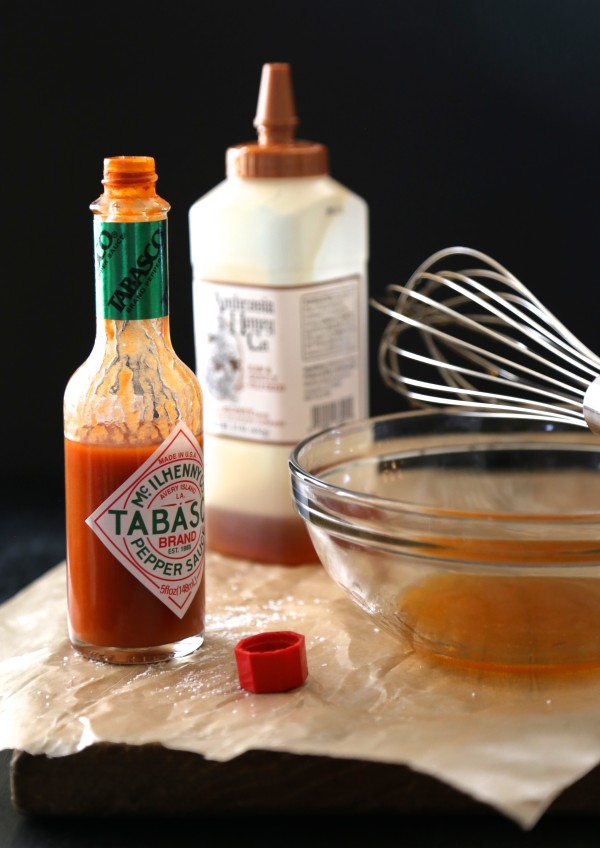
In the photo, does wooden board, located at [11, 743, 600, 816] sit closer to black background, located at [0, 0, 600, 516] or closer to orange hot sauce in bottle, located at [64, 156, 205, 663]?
orange hot sauce in bottle, located at [64, 156, 205, 663]

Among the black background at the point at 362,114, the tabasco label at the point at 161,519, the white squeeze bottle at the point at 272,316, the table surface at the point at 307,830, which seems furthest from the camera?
the black background at the point at 362,114

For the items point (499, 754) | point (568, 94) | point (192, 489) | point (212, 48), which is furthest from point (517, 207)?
point (499, 754)

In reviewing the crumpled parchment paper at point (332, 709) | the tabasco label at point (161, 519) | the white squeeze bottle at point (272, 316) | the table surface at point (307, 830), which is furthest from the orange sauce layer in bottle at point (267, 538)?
the table surface at point (307, 830)

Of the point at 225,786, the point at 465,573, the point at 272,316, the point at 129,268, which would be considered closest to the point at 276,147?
the point at 272,316

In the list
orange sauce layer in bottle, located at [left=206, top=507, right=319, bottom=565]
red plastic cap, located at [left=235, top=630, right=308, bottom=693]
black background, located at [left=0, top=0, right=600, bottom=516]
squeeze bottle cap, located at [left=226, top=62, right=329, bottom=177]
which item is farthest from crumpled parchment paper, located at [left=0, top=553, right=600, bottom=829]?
black background, located at [left=0, top=0, right=600, bottom=516]

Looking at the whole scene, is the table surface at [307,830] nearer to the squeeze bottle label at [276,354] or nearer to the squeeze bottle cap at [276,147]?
the squeeze bottle label at [276,354]

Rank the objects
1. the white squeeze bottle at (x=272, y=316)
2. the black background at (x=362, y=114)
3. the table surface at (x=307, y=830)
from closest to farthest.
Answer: the table surface at (x=307, y=830) → the white squeeze bottle at (x=272, y=316) → the black background at (x=362, y=114)

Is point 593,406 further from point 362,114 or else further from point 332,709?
point 362,114

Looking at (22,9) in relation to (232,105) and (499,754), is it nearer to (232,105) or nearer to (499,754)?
(232,105)
